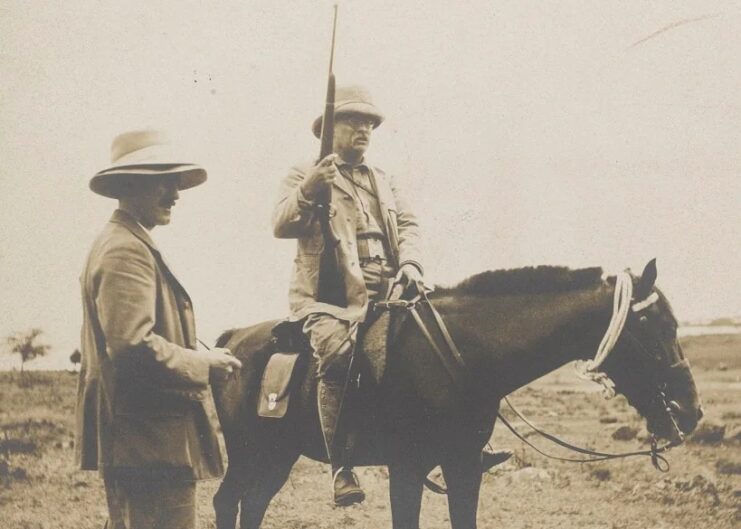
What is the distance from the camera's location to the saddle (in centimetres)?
438

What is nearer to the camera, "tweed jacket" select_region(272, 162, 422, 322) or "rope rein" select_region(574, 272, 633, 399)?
"rope rein" select_region(574, 272, 633, 399)

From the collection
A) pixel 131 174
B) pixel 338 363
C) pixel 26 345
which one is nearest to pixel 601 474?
pixel 338 363

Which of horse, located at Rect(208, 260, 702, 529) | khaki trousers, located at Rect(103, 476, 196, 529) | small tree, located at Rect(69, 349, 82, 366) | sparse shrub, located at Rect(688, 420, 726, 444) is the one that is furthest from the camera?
sparse shrub, located at Rect(688, 420, 726, 444)

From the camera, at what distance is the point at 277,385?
186 inches

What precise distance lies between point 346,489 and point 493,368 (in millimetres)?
980

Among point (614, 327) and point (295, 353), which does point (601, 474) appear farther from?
point (295, 353)

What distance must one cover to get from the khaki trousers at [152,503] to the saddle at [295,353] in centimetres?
147

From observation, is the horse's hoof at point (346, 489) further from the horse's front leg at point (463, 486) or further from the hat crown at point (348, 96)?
the hat crown at point (348, 96)

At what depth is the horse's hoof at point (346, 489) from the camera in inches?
167

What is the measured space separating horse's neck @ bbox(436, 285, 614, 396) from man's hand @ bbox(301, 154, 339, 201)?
1.08m

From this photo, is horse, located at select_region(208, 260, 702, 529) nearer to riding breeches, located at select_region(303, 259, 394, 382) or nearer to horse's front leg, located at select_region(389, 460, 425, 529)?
horse's front leg, located at select_region(389, 460, 425, 529)

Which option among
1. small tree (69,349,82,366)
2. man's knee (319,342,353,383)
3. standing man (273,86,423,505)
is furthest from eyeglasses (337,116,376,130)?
small tree (69,349,82,366)

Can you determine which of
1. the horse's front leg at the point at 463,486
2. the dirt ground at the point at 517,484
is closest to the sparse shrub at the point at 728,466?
the dirt ground at the point at 517,484

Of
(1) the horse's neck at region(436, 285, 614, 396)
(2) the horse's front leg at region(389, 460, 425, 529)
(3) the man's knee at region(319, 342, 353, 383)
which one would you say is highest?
(1) the horse's neck at region(436, 285, 614, 396)
